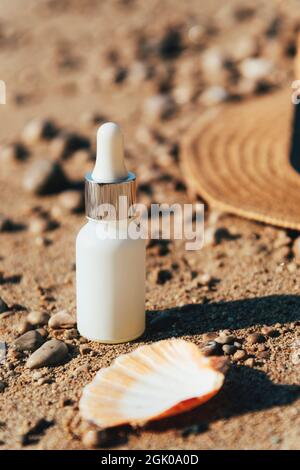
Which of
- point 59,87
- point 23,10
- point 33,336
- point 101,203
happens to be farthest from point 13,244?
point 23,10

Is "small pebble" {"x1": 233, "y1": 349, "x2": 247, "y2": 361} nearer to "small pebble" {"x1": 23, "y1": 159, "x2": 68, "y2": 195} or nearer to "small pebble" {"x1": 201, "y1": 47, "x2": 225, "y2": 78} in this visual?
"small pebble" {"x1": 23, "y1": 159, "x2": 68, "y2": 195}

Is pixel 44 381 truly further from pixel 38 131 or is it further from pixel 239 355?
pixel 38 131

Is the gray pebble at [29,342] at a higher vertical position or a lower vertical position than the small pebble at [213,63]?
lower

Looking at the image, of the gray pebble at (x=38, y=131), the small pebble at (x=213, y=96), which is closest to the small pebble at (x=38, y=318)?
the gray pebble at (x=38, y=131)

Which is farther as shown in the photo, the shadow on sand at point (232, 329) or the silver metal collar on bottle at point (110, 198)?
the silver metal collar on bottle at point (110, 198)

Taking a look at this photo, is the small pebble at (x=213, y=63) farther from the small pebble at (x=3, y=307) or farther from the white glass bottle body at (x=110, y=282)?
the white glass bottle body at (x=110, y=282)

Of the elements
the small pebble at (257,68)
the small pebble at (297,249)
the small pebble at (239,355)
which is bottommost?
the small pebble at (239,355)

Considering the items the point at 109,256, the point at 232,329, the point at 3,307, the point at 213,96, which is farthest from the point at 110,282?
the point at 213,96
